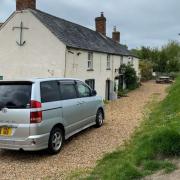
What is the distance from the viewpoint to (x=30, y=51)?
1906 centimetres

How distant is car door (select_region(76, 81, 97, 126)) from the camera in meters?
9.84

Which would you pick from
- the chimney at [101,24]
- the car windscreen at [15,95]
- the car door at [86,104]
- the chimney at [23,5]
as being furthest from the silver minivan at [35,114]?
the chimney at [101,24]

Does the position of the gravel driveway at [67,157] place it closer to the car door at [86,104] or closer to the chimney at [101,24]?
the car door at [86,104]

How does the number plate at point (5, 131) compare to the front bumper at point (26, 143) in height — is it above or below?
above

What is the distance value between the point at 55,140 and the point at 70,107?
3.84 feet

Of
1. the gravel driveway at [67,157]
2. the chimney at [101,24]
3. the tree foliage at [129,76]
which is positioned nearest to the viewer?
the gravel driveway at [67,157]

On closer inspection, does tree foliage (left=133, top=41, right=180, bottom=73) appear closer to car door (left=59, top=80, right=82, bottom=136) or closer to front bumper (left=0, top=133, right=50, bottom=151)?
car door (left=59, top=80, right=82, bottom=136)

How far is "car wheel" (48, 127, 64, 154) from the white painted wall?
385 inches

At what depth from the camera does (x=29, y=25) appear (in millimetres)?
18969

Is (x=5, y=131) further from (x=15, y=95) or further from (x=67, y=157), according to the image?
(x=67, y=157)

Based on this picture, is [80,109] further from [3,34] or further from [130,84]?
[130,84]

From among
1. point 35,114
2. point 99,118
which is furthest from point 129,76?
point 35,114

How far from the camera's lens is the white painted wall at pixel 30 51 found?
1820 cm

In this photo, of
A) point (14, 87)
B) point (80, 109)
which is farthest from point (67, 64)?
point (14, 87)
